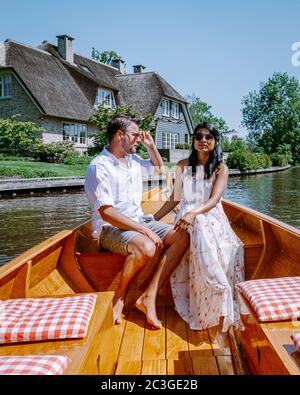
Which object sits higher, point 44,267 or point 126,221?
point 126,221

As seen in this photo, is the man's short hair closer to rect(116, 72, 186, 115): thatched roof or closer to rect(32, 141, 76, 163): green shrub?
rect(32, 141, 76, 163): green shrub

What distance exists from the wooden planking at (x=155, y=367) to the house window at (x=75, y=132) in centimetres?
2217

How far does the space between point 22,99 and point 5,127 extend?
3041mm

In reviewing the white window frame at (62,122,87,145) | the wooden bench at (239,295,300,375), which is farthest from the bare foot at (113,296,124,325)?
the white window frame at (62,122,87,145)

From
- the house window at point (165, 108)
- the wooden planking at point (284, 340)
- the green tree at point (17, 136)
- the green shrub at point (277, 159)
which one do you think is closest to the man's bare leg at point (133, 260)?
the wooden planking at point (284, 340)

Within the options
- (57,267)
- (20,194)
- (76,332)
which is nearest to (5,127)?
(20,194)

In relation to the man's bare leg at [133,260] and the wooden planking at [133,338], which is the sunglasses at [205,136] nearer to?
the man's bare leg at [133,260]

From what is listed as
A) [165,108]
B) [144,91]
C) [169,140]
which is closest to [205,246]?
[144,91]

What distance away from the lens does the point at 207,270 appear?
249 cm

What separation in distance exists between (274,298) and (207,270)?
0.72m

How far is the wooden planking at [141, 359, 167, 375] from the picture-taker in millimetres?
2055

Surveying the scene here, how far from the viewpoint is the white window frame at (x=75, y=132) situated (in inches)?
930

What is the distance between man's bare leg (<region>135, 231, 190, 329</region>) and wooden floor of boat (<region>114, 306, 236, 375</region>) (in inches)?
5.5

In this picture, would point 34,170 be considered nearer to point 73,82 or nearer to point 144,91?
point 73,82
